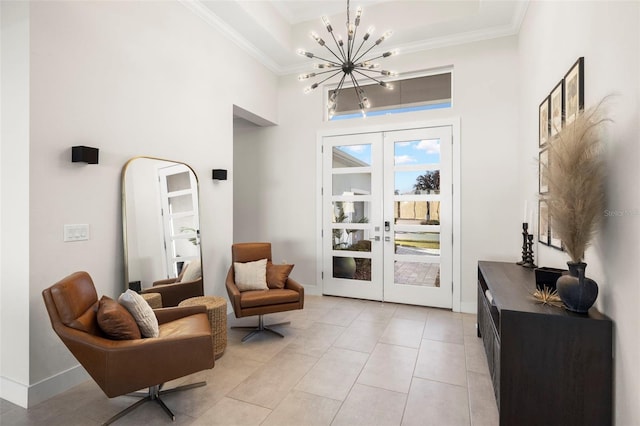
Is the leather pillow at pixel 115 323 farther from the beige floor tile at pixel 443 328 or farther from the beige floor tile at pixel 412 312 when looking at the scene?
the beige floor tile at pixel 412 312

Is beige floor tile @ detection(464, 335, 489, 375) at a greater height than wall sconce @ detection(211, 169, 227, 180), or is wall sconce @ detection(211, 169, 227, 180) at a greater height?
wall sconce @ detection(211, 169, 227, 180)

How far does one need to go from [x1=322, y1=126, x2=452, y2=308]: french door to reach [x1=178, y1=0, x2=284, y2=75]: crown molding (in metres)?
1.42

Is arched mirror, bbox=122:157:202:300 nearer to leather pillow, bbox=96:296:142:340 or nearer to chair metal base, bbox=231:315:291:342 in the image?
chair metal base, bbox=231:315:291:342

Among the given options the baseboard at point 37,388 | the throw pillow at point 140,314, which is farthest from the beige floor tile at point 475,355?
the baseboard at point 37,388

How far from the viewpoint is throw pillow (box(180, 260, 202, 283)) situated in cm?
343

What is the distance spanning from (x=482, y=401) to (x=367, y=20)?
4403mm

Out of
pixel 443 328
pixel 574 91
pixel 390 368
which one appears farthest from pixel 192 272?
pixel 574 91

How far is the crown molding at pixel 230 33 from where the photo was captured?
11.6 ft

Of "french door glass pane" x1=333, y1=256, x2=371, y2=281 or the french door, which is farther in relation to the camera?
"french door glass pane" x1=333, y1=256, x2=371, y2=281

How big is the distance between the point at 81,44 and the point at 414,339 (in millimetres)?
3949

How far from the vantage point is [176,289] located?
10.8 ft

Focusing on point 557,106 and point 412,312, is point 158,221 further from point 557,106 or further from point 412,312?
point 557,106

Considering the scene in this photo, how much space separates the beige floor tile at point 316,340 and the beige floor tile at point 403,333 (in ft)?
1.70

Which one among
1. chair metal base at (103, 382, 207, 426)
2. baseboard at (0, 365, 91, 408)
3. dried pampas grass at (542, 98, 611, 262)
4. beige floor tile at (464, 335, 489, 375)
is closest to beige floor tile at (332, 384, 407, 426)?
beige floor tile at (464, 335, 489, 375)
